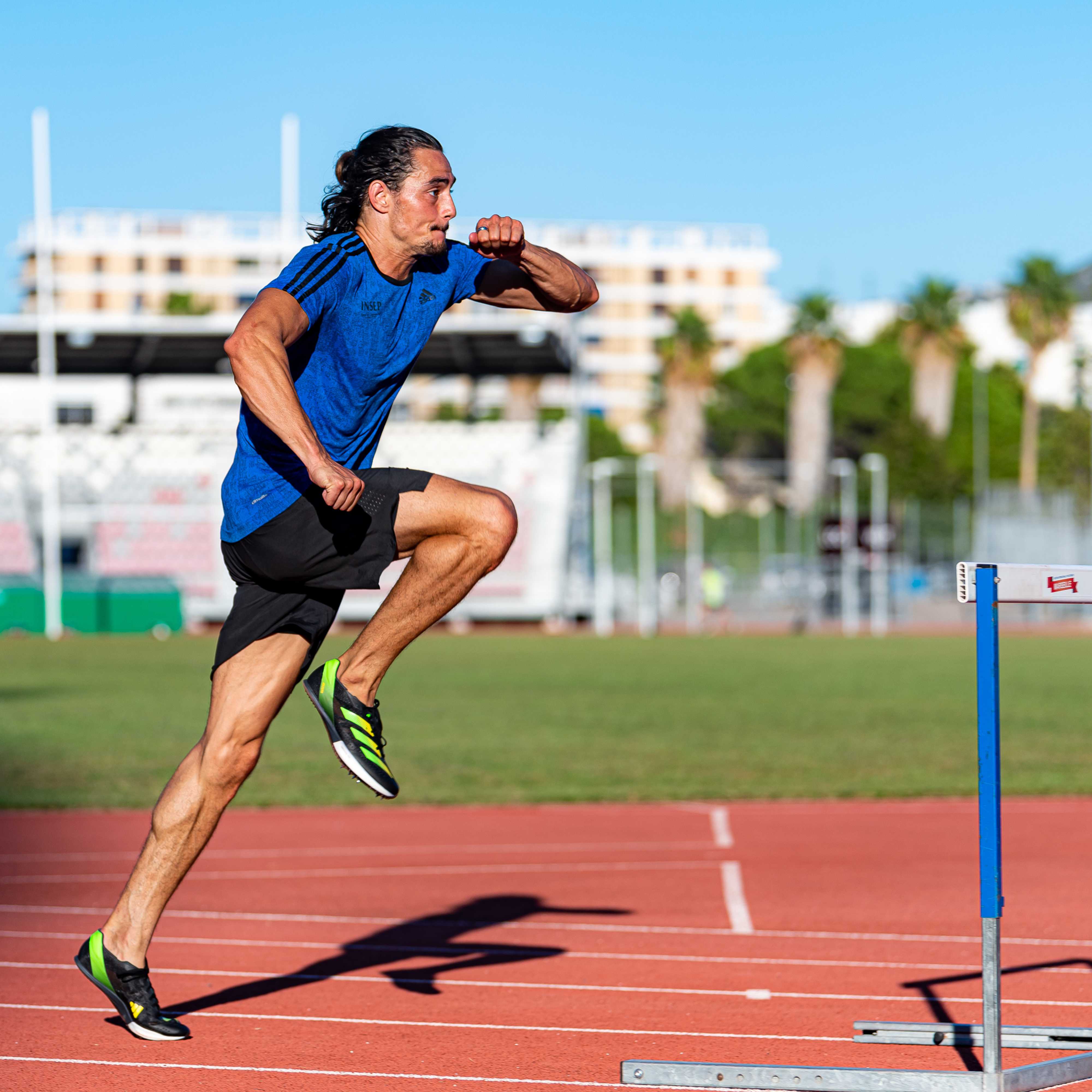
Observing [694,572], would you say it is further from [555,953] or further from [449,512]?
[449,512]

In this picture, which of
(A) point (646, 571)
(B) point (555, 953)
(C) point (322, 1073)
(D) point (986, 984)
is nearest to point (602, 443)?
(A) point (646, 571)

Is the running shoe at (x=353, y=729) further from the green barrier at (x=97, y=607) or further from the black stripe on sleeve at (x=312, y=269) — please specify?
the green barrier at (x=97, y=607)

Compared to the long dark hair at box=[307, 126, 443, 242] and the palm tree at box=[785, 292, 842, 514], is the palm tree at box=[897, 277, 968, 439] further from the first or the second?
the long dark hair at box=[307, 126, 443, 242]

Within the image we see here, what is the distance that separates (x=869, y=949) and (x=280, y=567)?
9.73 ft

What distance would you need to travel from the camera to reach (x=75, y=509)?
145 ft

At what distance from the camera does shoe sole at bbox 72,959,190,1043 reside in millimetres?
4617

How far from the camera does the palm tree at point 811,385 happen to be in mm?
65375

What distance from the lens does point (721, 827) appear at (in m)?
10.1

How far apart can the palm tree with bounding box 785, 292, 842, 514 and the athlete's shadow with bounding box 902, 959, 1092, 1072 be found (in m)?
58.5

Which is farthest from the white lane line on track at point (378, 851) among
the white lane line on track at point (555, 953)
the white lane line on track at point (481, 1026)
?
the white lane line on track at point (481, 1026)

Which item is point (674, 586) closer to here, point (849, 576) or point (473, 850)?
point (849, 576)

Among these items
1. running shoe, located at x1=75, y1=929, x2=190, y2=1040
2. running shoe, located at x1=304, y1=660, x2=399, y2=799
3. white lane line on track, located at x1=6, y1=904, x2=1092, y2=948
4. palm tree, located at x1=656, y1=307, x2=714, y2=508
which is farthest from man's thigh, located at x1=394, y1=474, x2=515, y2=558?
palm tree, located at x1=656, y1=307, x2=714, y2=508

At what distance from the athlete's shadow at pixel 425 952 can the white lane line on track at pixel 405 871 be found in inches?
36.4

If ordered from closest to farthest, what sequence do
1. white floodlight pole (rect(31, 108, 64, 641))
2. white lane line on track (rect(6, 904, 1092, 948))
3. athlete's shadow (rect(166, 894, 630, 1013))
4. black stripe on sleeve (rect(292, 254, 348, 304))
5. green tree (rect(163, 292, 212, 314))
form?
black stripe on sleeve (rect(292, 254, 348, 304))
athlete's shadow (rect(166, 894, 630, 1013))
white lane line on track (rect(6, 904, 1092, 948))
white floodlight pole (rect(31, 108, 64, 641))
green tree (rect(163, 292, 212, 314))
